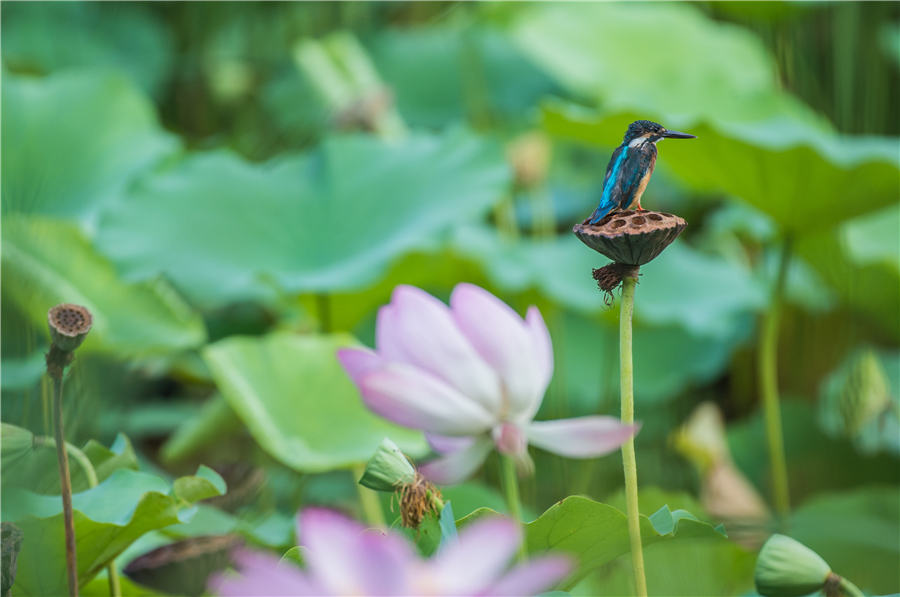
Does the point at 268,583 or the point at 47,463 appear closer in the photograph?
the point at 268,583

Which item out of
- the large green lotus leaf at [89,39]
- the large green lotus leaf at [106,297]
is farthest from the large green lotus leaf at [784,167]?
the large green lotus leaf at [89,39]

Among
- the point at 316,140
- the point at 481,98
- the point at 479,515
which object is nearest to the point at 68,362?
the point at 479,515

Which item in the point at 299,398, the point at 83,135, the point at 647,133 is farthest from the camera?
the point at 83,135

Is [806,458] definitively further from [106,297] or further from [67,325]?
[67,325]

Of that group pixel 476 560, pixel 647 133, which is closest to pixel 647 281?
pixel 647 133

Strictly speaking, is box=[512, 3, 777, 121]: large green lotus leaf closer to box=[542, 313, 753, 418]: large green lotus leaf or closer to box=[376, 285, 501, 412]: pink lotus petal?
box=[542, 313, 753, 418]: large green lotus leaf

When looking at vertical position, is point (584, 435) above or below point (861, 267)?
above

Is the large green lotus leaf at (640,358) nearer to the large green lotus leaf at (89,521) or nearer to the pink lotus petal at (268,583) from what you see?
the large green lotus leaf at (89,521)

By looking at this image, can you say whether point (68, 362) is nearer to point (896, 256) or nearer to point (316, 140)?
point (896, 256)
